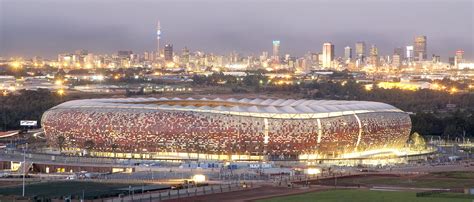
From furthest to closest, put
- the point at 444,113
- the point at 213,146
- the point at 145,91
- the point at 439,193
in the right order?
the point at 145,91, the point at 444,113, the point at 213,146, the point at 439,193

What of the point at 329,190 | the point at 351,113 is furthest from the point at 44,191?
the point at 351,113

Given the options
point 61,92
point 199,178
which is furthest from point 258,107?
point 61,92

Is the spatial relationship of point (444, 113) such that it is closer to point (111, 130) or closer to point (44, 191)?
point (111, 130)

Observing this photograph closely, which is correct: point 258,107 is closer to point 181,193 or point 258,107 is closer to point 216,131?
point 216,131

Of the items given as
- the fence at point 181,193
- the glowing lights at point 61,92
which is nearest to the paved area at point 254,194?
the fence at point 181,193

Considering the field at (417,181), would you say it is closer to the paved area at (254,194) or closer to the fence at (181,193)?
the paved area at (254,194)
